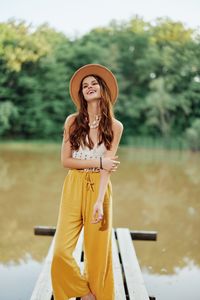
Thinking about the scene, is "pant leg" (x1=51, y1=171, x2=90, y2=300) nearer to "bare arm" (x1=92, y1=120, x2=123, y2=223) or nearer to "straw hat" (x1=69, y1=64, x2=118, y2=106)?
"bare arm" (x1=92, y1=120, x2=123, y2=223)

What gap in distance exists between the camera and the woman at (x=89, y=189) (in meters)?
1.68

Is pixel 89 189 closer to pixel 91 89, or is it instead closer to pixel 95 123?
pixel 95 123

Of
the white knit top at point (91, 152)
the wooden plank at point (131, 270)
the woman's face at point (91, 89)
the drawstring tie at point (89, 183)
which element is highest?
the woman's face at point (91, 89)

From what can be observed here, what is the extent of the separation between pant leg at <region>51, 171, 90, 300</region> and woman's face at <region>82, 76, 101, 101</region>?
316mm

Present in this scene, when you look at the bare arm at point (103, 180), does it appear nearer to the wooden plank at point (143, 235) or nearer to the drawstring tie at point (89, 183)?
the drawstring tie at point (89, 183)

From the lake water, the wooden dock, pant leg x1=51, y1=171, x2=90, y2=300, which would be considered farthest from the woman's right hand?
the lake water

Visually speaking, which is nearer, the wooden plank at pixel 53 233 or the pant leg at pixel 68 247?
the pant leg at pixel 68 247

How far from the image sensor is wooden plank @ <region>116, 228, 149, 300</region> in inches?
77.0

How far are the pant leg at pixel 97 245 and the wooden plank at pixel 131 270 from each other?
237 mm

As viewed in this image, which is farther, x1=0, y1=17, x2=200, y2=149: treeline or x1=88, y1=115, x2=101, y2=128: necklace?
x1=0, y1=17, x2=200, y2=149: treeline

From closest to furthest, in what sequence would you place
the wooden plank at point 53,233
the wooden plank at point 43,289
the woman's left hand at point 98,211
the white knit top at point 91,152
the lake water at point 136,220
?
1. the woman's left hand at point 98,211
2. the white knit top at point 91,152
3. the wooden plank at point 43,289
4. the lake water at point 136,220
5. the wooden plank at point 53,233

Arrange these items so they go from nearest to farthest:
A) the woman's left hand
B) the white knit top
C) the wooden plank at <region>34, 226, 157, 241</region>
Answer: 1. the woman's left hand
2. the white knit top
3. the wooden plank at <region>34, 226, 157, 241</region>

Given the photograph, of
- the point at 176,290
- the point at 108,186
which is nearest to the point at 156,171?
the point at 176,290

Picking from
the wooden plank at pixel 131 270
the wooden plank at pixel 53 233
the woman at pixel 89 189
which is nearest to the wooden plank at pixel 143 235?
the wooden plank at pixel 53 233
